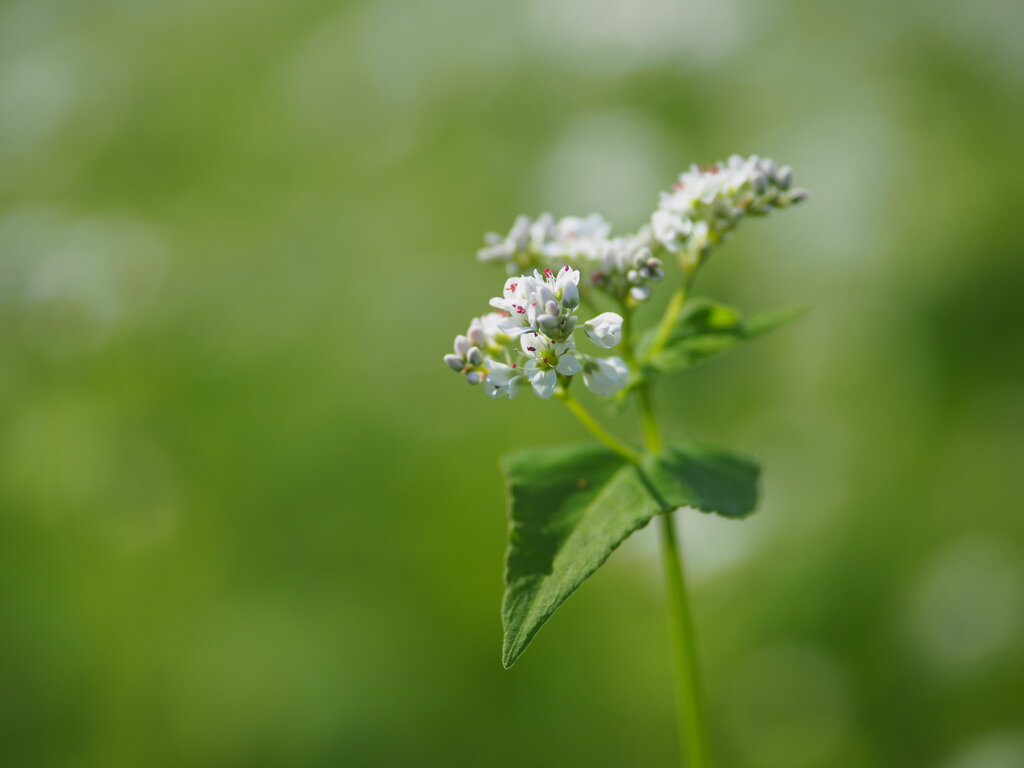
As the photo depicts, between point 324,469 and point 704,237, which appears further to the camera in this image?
point 324,469

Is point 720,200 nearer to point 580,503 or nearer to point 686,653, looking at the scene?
point 580,503

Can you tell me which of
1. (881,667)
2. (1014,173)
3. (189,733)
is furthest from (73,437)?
(1014,173)

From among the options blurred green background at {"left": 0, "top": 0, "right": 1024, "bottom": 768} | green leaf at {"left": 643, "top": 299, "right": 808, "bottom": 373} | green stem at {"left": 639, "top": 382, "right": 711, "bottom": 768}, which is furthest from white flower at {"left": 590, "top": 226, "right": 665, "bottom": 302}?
blurred green background at {"left": 0, "top": 0, "right": 1024, "bottom": 768}

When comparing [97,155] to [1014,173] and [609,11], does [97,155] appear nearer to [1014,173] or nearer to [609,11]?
[609,11]

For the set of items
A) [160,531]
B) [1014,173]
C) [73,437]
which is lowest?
[160,531]

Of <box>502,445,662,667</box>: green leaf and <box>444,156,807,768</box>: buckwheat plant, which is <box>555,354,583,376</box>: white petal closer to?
<box>444,156,807,768</box>: buckwheat plant

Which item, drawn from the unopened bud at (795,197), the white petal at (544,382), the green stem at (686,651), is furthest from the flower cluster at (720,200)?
the green stem at (686,651)

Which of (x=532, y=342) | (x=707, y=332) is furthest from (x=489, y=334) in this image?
(x=707, y=332)

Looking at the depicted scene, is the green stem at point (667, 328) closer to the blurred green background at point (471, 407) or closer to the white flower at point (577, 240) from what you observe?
the white flower at point (577, 240)
